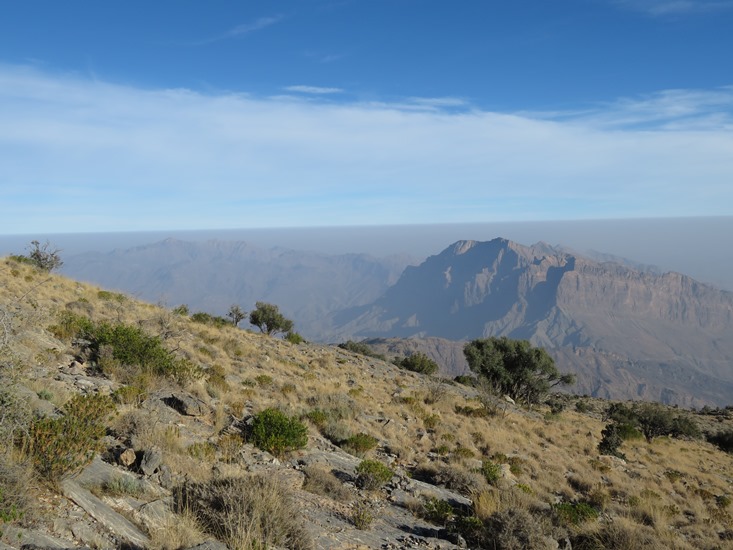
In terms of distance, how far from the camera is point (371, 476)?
9.62 meters

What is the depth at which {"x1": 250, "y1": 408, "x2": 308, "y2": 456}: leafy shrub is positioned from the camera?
396 inches

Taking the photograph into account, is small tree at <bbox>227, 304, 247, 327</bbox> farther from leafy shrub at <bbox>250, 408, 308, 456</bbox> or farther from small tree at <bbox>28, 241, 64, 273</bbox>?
leafy shrub at <bbox>250, 408, 308, 456</bbox>

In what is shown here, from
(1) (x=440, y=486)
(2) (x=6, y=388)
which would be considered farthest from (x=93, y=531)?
(1) (x=440, y=486)

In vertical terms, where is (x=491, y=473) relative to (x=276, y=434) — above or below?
below

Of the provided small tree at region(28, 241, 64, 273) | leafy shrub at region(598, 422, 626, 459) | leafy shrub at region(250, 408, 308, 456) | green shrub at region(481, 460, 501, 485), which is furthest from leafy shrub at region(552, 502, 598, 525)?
small tree at region(28, 241, 64, 273)

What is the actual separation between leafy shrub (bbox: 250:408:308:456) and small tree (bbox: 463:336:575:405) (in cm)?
2877

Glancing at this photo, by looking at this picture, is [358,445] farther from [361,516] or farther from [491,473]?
[361,516]

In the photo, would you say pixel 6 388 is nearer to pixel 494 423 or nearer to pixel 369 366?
pixel 494 423

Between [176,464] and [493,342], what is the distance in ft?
116

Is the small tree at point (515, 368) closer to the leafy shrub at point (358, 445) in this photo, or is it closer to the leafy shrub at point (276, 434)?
the leafy shrub at point (358, 445)

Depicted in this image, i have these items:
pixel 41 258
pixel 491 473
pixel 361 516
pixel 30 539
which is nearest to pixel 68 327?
pixel 30 539

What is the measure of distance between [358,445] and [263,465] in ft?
12.7

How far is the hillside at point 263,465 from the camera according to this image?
586cm

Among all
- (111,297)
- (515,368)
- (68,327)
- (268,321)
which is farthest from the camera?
(268,321)
